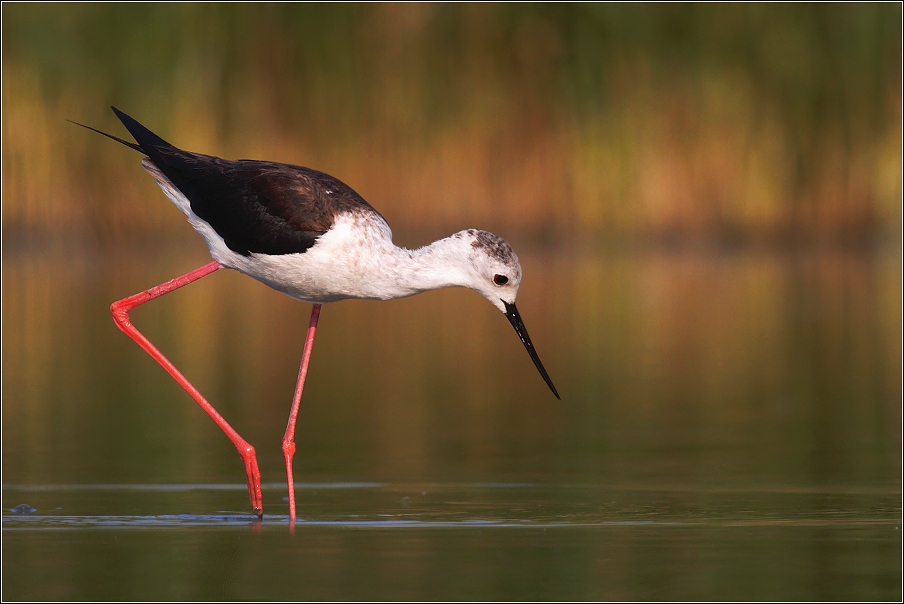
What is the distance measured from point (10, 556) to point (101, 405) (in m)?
3.60

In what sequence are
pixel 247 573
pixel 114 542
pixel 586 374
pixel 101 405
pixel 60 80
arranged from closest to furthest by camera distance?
pixel 247 573 < pixel 114 542 < pixel 101 405 < pixel 586 374 < pixel 60 80

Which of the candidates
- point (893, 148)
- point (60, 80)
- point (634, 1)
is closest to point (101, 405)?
point (60, 80)

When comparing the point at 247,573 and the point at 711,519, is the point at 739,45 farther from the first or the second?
the point at 247,573

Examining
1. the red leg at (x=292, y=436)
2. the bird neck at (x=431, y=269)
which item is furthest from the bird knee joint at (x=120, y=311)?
the bird neck at (x=431, y=269)

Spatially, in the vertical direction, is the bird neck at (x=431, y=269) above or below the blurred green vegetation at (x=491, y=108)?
below

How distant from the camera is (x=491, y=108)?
16.5 m

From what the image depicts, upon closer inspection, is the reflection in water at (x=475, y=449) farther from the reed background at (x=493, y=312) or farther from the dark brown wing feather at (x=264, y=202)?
the dark brown wing feather at (x=264, y=202)

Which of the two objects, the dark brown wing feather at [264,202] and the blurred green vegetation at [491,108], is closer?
the dark brown wing feather at [264,202]

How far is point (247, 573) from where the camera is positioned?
5.07m

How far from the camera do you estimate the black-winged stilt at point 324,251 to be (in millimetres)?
6414

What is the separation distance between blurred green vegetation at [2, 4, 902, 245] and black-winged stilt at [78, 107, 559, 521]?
30.7 feet

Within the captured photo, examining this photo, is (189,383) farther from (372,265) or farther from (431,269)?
(431,269)

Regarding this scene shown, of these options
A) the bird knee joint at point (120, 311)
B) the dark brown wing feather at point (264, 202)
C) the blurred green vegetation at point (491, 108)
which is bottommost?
the bird knee joint at point (120, 311)

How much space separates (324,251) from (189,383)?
3.41 ft
